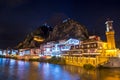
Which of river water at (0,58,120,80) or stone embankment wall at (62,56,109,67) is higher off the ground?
stone embankment wall at (62,56,109,67)

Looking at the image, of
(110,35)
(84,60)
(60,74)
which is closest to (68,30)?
(110,35)

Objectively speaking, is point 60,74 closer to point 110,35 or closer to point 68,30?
point 110,35

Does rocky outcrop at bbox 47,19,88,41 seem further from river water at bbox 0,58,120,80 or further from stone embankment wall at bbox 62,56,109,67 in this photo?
river water at bbox 0,58,120,80

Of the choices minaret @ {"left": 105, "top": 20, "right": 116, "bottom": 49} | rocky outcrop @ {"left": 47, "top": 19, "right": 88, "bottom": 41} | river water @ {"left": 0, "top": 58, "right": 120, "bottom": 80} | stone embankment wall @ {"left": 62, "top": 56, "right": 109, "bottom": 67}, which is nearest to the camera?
river water @ {"left": 0, "top": 58, "right": 120, "bottom": 80}

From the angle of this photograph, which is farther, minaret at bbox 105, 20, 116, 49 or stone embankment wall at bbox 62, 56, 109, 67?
minaret at bbox 105, 20, 116, 49

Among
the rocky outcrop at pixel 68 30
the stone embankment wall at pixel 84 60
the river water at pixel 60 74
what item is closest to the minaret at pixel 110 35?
the stone embankment wall at pixel 84 60

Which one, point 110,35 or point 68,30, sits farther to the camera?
point 68,30

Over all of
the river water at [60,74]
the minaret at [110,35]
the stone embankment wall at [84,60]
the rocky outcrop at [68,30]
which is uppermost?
the rocky outcrop at [68,30]

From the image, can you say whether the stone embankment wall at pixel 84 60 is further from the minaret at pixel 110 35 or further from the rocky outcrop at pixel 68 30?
the rocky outcrop at pixel 68 30

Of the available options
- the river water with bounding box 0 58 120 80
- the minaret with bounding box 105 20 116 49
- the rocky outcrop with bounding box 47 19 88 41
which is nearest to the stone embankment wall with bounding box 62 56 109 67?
the river water with bounding box 0 58 120 80

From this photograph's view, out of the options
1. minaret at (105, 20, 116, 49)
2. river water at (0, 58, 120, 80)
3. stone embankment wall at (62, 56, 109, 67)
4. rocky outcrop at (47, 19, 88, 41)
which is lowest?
river water at (0, 58, 120, 80)

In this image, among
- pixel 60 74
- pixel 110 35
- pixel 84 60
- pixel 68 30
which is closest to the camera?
pixel 60 74

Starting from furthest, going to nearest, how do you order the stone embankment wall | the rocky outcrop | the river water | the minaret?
the rocky outcrop
the minaret
the stone embankment wall
the river water

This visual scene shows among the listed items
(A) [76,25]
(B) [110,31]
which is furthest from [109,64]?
(A) [76,25]
